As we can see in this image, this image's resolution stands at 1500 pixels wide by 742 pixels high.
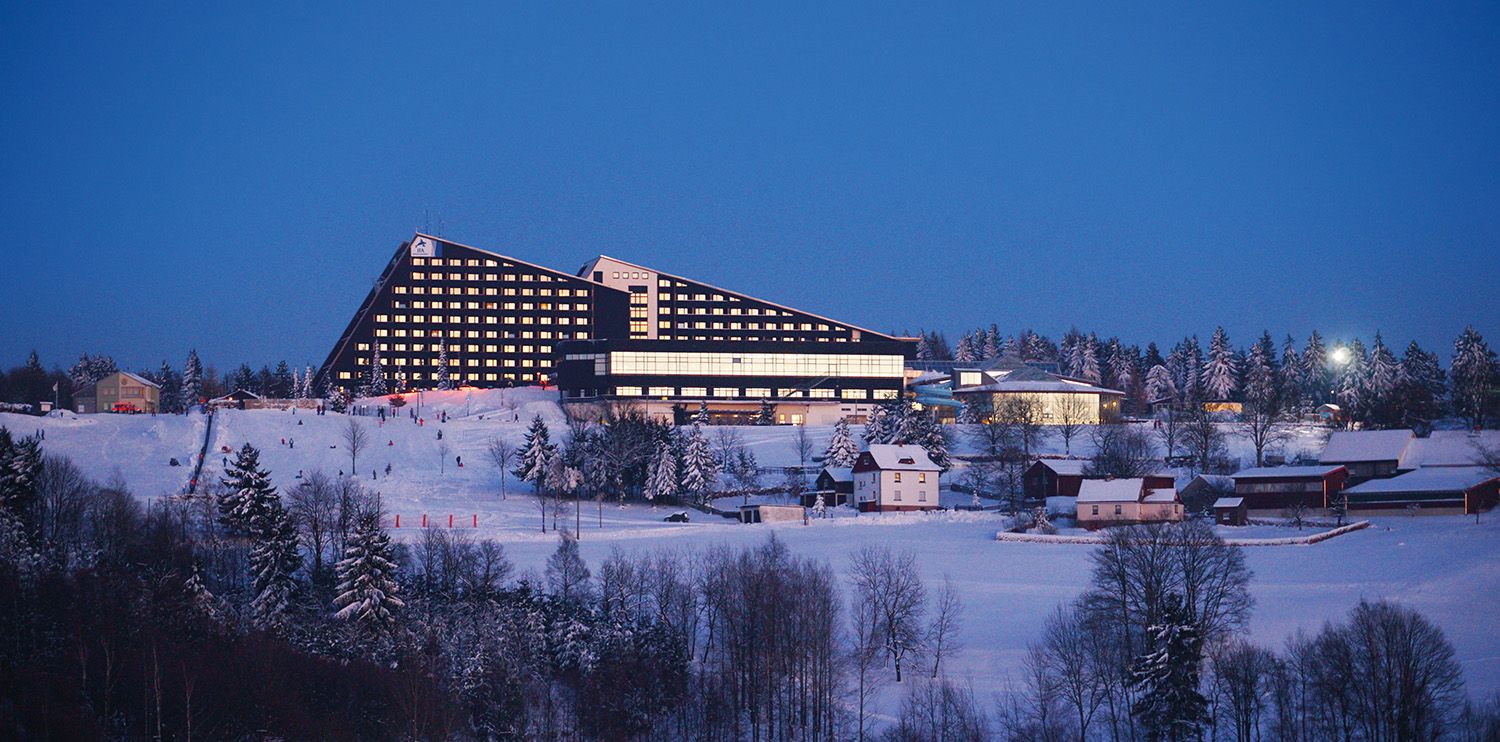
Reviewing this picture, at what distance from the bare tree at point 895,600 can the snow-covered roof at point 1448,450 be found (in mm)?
35028

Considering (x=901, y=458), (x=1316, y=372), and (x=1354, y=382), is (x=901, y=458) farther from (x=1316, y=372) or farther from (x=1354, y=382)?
(x=1316, y=372)

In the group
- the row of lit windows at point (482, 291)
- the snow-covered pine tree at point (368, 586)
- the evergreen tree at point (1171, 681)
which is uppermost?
the row of lit windows at point (482, 291)

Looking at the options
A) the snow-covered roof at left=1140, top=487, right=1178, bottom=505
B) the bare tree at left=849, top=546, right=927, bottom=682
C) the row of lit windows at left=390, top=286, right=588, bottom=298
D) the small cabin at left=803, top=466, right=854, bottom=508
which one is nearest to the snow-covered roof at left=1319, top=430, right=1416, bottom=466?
the snow-covered roof at left=1140, top=487, right=1178, bottom=505

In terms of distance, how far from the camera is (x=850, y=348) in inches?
5084

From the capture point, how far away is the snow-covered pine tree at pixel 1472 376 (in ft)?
346

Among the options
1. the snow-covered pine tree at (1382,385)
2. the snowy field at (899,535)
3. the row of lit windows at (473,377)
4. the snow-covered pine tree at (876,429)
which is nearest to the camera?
the snowy field at (899,535)

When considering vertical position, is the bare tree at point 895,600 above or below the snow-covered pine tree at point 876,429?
below

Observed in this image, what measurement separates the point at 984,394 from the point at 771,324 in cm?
4256

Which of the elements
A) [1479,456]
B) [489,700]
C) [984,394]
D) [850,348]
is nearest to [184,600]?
[489,700]

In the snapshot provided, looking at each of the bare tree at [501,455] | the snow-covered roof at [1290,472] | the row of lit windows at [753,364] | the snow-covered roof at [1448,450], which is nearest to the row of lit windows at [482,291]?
the row of lit windows at [753,364]

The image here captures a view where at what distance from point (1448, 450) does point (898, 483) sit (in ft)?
88.8

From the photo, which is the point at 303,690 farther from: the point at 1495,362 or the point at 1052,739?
the point at 1495,362

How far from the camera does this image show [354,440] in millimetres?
84375

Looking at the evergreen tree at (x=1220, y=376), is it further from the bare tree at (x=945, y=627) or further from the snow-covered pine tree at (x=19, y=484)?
the snow-covered pine tree at (x=19, y=484)
